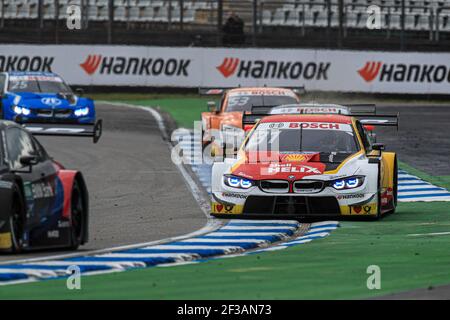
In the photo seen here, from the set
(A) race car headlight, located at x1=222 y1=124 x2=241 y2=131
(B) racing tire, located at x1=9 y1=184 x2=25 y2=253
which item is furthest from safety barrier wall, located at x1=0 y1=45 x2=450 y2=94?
(B) racing tire, located at x1=9 y1=184 x2=25 y2=253

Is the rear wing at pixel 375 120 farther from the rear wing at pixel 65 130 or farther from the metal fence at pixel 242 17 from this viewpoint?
the metal fence at pixel 242 17

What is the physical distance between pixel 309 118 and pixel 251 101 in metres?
8.68

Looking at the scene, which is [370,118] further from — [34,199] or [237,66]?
[237,66]

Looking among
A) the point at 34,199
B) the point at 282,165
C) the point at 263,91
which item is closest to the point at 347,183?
the point at 282,165

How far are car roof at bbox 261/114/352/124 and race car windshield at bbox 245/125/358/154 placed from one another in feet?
0.76

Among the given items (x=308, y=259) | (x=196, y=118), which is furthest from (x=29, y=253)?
(x=196, y=118)

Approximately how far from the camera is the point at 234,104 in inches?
1026

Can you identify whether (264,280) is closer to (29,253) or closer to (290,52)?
(29,253)

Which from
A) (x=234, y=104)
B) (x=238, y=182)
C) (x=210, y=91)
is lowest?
(x=234, y=104)

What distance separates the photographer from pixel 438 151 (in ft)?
→ 90.2

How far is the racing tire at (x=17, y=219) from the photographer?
458 inches

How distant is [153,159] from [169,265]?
44.8 ft

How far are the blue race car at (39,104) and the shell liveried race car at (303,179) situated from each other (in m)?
11.0
